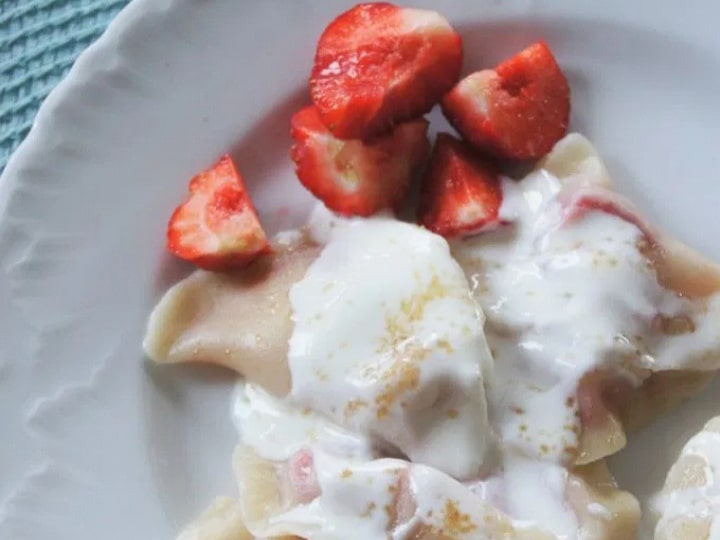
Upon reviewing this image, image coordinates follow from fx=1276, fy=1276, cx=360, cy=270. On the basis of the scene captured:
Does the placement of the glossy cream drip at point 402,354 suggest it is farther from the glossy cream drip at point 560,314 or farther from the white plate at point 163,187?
the white plate at point 163,187

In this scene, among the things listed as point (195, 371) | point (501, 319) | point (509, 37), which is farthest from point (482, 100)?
point (195, 371)

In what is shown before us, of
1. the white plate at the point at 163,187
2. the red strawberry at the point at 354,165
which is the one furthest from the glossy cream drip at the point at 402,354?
the white plate at the point at 163,187

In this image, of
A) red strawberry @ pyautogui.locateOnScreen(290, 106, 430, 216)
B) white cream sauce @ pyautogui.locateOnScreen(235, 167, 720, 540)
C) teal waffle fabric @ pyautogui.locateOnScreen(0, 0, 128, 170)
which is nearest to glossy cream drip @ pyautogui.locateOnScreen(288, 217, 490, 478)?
white cream sauce @ pyautogui.locateOnScreen(235, 167, 720, 540)

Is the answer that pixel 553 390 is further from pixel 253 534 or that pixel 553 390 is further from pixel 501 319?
pixel 253 534

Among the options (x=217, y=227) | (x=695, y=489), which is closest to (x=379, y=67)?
(x=217, y=227)

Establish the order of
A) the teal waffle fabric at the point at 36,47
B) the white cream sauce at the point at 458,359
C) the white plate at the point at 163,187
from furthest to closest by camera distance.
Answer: the teal waffle fabric at the point at 36,47
the white plate at the point at 163,187
the white cream sauce at the point at 458,359

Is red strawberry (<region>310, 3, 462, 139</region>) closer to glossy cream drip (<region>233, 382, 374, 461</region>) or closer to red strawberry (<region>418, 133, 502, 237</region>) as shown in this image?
red strawberry (<region>418, 133, 502, 237</region>)
